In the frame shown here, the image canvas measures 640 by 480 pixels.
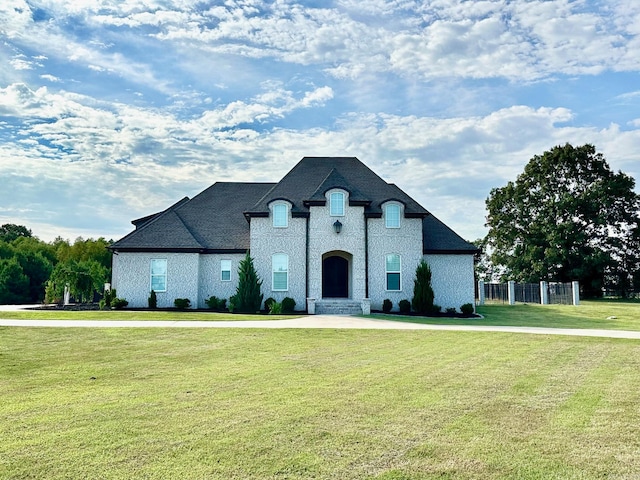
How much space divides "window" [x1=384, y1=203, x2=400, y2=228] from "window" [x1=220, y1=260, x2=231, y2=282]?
27.3 ft

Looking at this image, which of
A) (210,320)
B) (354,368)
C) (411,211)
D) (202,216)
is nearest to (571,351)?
(354,368)

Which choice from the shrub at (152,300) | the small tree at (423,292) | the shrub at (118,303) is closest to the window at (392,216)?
the small tree at (423,292)

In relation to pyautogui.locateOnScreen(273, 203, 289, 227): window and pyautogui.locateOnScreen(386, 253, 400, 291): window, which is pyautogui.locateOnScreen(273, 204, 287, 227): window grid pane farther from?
pyautogui.locateOnScreen(386, 253, 400, 291): window

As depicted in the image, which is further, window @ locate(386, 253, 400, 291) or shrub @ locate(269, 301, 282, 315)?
window @ locate(386, 253, 400, 291)

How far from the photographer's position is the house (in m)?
25.3

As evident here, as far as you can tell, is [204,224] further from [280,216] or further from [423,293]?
[423,293]

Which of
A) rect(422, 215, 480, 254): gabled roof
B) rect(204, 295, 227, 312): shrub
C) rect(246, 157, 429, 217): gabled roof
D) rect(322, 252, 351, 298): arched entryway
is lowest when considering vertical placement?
rect(204, 295, 227, 312): shrub

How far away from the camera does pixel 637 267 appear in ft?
136

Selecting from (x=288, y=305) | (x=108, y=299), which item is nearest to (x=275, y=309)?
(x=288, y=305)

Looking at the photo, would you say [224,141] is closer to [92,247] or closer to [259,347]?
[259,347]

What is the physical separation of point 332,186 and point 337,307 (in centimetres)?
600

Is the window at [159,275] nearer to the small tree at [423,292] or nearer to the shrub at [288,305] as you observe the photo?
the shrub at [288,305]

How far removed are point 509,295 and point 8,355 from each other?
31.8 metres

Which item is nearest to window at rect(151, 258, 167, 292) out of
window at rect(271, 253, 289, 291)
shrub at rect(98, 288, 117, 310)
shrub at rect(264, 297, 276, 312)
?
shrub at rect(98, 288, 117, 310)
